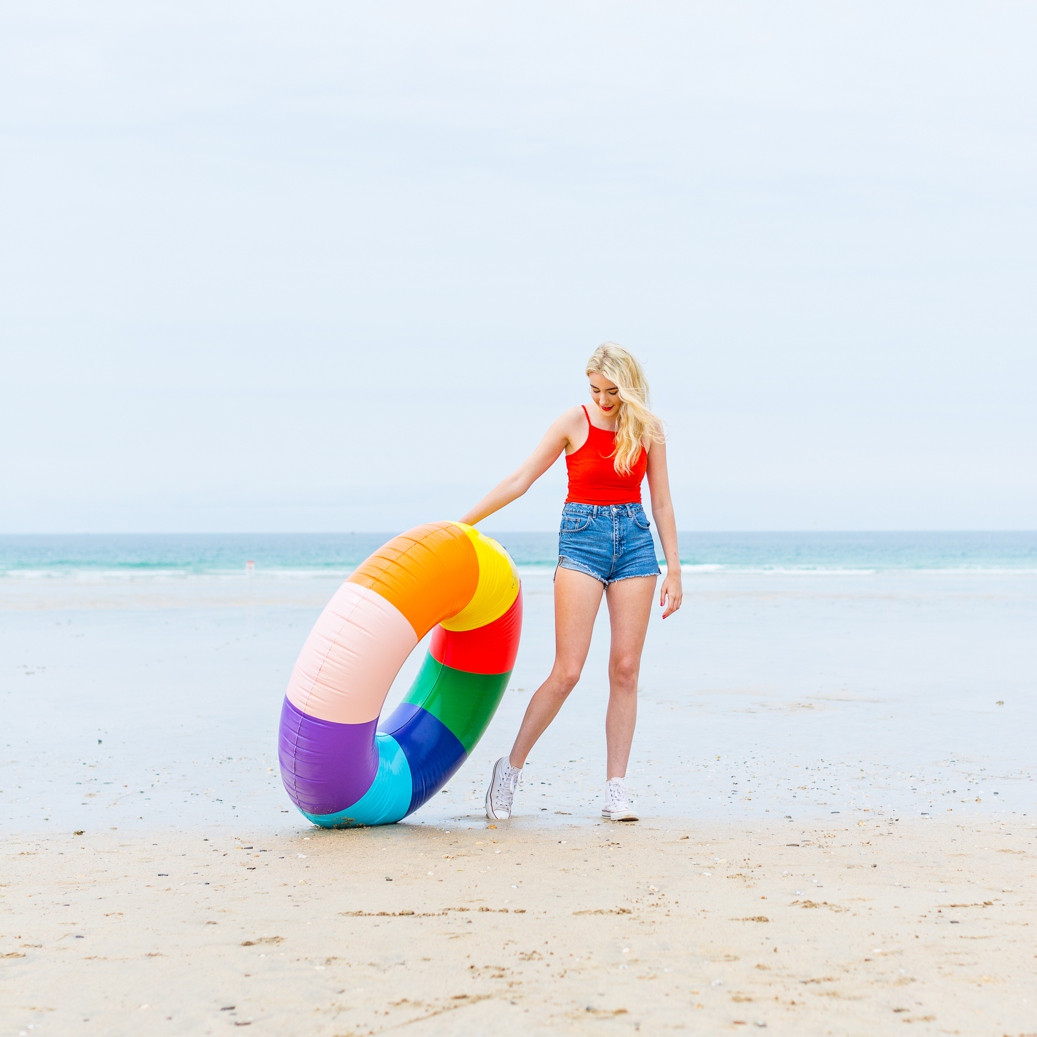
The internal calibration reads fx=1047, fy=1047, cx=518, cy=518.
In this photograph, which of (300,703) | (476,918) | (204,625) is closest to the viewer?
(476,918)

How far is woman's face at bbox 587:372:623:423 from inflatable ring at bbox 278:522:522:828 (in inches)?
30.0

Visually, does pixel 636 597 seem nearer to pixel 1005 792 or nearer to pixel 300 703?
pixel 300 703

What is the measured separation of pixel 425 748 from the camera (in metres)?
4.58

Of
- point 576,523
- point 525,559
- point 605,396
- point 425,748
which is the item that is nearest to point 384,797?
point 425,748

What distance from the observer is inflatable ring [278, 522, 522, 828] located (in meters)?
4.04

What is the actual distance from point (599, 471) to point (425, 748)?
143 cm

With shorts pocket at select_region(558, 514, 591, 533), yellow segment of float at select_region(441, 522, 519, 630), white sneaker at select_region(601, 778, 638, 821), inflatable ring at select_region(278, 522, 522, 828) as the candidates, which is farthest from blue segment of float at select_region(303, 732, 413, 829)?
shorts pocket at select_region(558, 514, 591, 533)

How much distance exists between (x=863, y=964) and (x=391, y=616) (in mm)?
2111

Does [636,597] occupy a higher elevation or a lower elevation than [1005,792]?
higher

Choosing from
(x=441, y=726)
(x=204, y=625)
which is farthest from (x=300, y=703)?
(x=204, y=625)

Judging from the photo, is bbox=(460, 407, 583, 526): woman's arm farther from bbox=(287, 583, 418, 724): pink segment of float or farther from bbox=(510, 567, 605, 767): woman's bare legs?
bbox=(287, 583, 418, 724): pink segment of float

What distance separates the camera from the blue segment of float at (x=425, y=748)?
4.52m

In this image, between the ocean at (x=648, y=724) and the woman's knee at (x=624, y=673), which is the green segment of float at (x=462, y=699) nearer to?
the ocean at (x=648, y=724)

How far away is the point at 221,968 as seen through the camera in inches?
109
